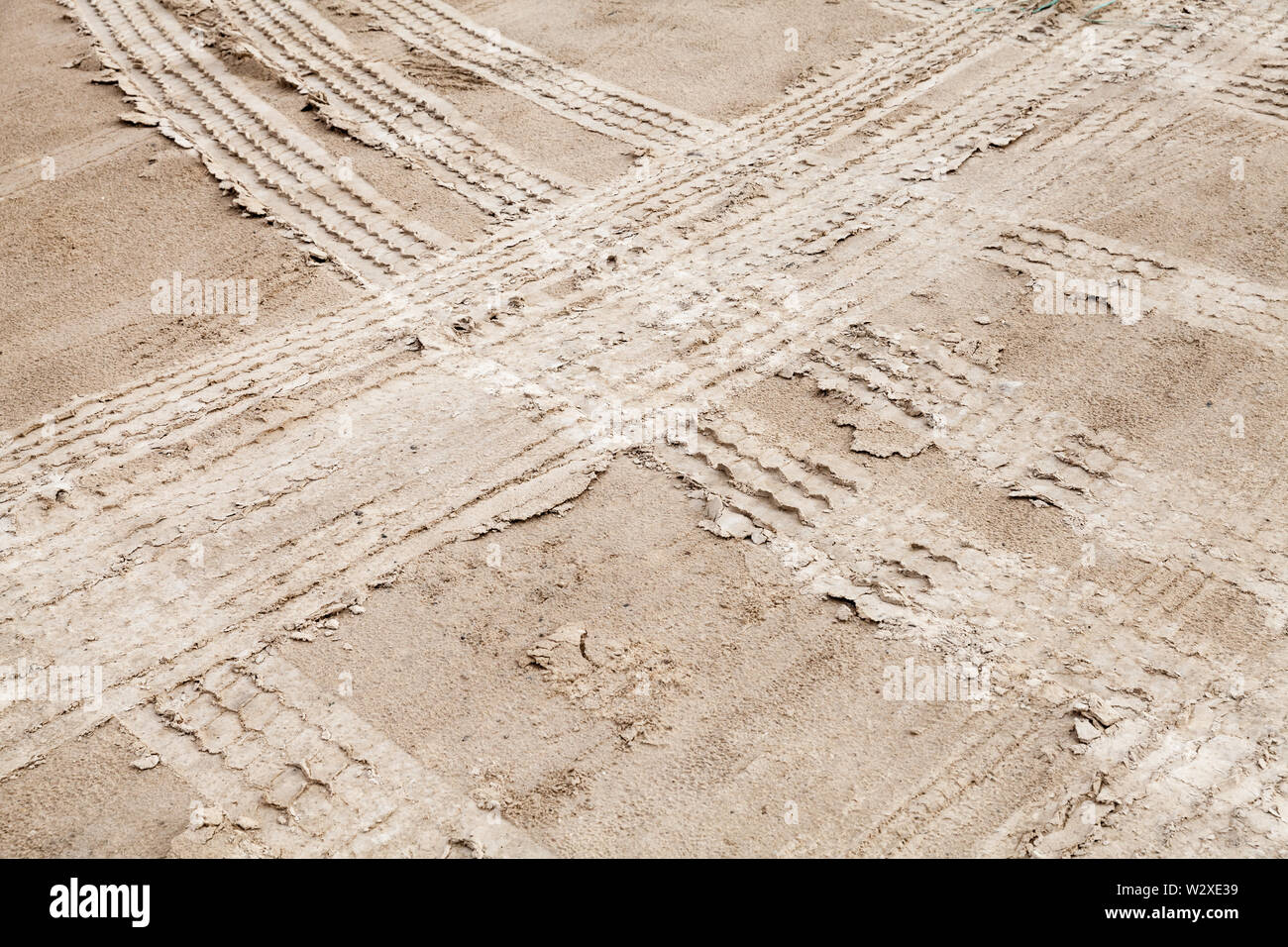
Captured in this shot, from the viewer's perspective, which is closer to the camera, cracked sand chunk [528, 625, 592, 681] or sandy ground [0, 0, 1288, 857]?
sandy ground [0, 0, 1288, 857]

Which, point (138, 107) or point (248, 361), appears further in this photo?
point (138, 107)

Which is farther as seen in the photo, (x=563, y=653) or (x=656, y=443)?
(x=656, y=443)

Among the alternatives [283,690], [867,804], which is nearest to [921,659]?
[867,804]

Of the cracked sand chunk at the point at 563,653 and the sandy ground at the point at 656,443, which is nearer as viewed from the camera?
the sandy ground at the point at 656,443

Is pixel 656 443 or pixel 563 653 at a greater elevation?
pixel 656 443

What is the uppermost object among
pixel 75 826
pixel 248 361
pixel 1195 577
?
pixel 1195 577

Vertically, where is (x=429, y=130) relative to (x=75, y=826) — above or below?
above

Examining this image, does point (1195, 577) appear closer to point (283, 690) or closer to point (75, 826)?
point (283, 690)
